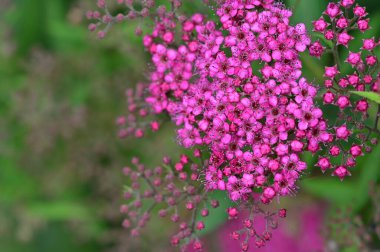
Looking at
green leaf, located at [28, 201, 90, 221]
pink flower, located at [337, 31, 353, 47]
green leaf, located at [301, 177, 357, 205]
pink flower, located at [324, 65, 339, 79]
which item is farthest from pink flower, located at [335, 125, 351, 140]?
green leaf, located at [28, 201, 90, 221]

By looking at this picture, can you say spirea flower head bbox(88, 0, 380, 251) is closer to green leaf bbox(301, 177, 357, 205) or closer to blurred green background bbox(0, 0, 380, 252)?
green leaf bbox(301, 177, 357, 205)

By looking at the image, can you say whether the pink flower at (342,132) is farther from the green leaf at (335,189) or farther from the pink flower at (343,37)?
the green leaf at (335,189)

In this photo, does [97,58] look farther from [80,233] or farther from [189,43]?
[189,43]

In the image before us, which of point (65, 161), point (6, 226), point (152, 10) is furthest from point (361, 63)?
point (6, 226)

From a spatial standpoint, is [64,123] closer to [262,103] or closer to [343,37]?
[262,103]

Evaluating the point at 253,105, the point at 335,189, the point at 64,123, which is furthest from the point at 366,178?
the point at 64,123

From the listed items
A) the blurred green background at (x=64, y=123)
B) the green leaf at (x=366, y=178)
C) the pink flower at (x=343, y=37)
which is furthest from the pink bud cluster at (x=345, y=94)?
the blurred green background at (x=64, y=123)

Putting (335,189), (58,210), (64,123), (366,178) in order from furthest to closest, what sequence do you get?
(58,210) → (64,123) → (335,189) → (366,178)
